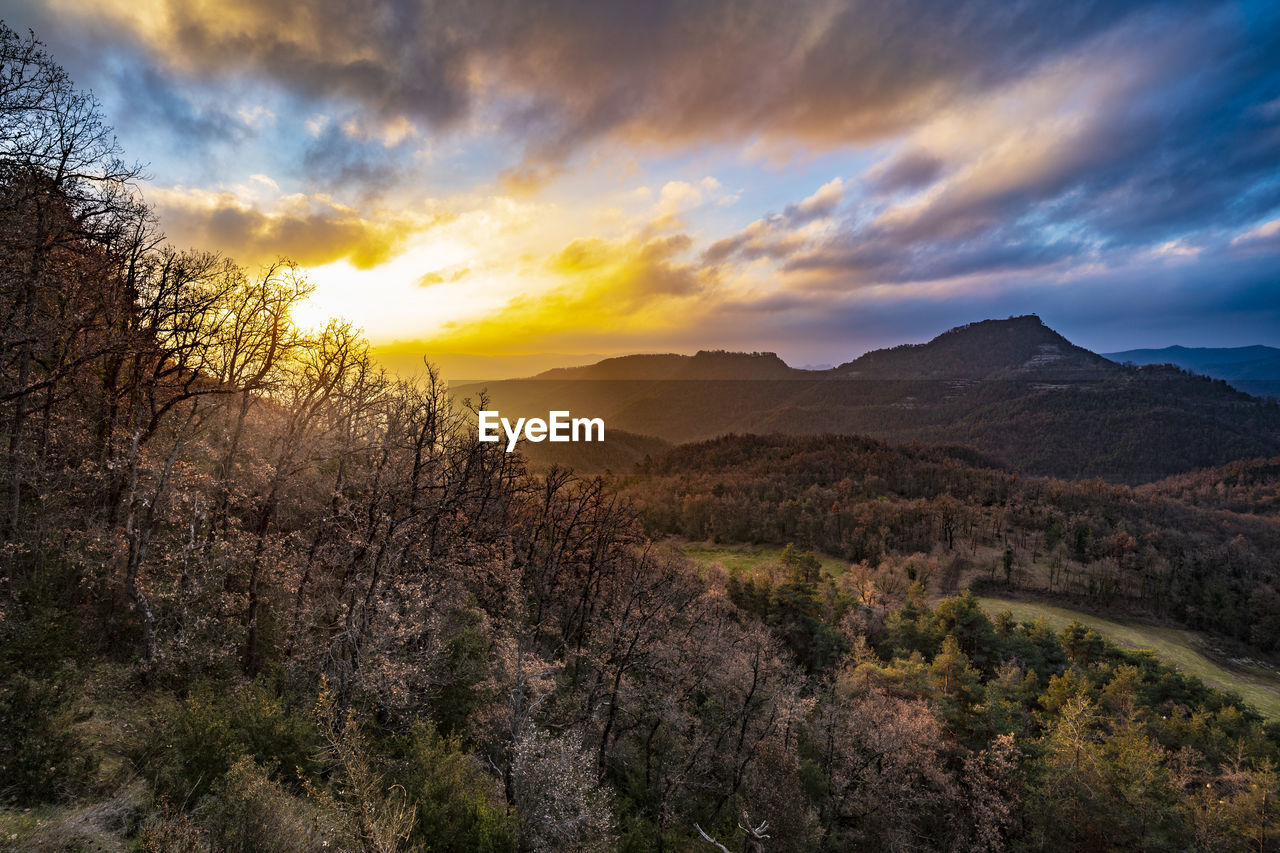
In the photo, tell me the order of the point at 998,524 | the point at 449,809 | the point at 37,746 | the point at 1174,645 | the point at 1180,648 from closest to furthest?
1. the point at 37,746
2. the point at 449,809
3. the point at 1180,648
4. the point at 1174,645
5. the point at 998,524

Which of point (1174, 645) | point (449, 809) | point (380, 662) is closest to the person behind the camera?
point (449, 809)

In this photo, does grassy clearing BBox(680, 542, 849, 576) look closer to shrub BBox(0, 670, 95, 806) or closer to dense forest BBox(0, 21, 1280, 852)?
dense forest BBox(0, 21, 1280, 852)

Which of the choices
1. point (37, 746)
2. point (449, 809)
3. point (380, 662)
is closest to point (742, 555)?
point (380, 662)

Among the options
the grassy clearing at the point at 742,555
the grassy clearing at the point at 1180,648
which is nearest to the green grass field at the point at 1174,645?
the grassy clearing at the point at 1180,648

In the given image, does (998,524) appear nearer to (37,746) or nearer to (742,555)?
(742,555)

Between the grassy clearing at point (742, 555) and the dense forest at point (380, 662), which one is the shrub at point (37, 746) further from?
the grassy clearing at point (742, 555)

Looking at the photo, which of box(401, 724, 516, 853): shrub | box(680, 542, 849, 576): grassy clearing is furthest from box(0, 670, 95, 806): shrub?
box(680, 542, 849, 576): grassy clearing

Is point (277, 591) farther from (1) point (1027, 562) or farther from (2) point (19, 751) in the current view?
(1) point (1027, 562)
